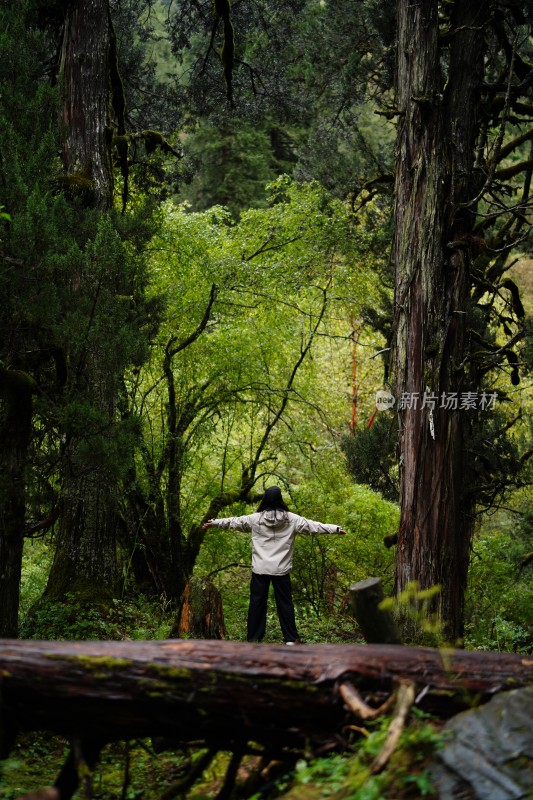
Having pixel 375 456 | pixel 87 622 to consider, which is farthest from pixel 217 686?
pixel 375 456

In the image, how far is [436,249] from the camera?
8.13 meters

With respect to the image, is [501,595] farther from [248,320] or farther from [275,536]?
[248,320]

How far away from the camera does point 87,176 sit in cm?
916

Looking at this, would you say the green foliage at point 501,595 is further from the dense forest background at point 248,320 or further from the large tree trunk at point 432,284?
the large tree trunk at point 432,284

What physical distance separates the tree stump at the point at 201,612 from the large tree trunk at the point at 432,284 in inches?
73.1

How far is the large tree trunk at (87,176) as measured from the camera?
9.10 meters

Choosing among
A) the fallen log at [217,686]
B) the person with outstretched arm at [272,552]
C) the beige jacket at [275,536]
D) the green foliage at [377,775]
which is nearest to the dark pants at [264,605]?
the person with outstretched arm at [272,552]

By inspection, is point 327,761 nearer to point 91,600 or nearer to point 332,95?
point 91,600

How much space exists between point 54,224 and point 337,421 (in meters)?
17.4

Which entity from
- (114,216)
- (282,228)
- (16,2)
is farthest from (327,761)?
(282,228)

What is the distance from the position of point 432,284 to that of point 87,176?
409 cm

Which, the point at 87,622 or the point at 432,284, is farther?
the point at 87,622

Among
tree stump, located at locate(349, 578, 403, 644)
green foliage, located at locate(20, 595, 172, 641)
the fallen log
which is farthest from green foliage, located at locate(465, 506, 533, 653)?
the fallen log

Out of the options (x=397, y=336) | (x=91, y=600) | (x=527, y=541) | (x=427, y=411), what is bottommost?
(x=91, y=600)
